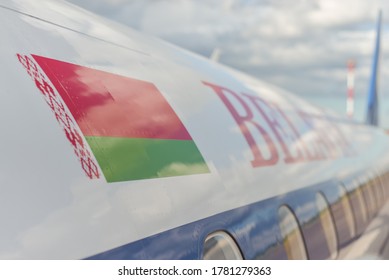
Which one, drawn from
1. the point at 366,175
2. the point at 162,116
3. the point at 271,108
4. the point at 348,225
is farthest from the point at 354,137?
the point at 162,116

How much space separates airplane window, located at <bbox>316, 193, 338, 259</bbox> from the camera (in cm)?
566

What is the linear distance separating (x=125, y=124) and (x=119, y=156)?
253 mm

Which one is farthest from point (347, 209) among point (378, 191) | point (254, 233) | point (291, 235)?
point (378, 191)

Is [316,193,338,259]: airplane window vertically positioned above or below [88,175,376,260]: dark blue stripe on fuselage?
above

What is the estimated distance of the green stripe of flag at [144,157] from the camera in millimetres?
2492

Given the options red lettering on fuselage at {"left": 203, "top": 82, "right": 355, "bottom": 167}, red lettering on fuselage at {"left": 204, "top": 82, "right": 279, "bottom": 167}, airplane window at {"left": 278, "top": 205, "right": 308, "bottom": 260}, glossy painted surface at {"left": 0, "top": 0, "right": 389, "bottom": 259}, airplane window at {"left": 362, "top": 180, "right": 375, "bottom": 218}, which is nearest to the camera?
glossy painted surface at {"left": 0, "top": 0, "right": 389, "bottom": 259}

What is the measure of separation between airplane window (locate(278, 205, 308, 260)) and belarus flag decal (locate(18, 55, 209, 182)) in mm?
1230

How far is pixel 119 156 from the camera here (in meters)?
2.60

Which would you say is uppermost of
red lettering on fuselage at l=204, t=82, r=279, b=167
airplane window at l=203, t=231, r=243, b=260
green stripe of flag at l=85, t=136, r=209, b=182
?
red lettering on fuselage at l=204, t=82, r=279, b=167

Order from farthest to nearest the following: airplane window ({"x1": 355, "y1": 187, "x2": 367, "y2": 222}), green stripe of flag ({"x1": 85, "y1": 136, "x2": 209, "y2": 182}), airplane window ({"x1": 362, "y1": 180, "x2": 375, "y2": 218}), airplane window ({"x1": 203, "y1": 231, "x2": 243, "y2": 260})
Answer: airplane window ({"x1": 362, "y1": 180, "x2": 375, "y2": 218})
airplane window ({"x1": 355, "y1": 187, "x2": 367, "y2": 222})
airplane window ({"x1": 203, "y1": 231, "x2": 243, "y2": 260})
green stripe of flag ({"x1": 85, "y1": 136, "x2": 209, "y2": 182})

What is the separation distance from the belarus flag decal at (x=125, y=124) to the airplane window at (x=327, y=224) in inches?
103

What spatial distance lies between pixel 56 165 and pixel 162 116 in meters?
1.14

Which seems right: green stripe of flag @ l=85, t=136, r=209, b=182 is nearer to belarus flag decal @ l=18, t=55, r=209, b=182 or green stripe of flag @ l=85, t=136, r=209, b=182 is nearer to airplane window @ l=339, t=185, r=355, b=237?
belarus flag decal @ l=18, t=55, r=209, b=182

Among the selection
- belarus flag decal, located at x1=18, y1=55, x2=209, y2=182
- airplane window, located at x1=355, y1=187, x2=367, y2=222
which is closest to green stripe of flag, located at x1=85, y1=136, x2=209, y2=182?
belarus flag decal, located at x1=18, y1=55, x2=209, y2=182
